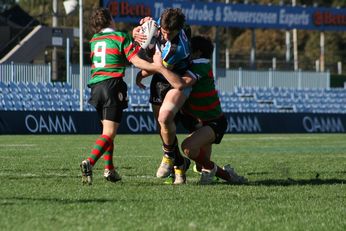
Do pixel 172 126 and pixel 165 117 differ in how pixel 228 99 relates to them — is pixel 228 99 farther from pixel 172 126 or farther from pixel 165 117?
pixel 165 117

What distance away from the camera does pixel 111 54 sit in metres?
9.24

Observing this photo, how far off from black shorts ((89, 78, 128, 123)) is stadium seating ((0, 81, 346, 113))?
22.0 metres

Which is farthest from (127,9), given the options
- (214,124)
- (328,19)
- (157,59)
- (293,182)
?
(157,59)

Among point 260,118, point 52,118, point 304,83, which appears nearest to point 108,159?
point 52,118

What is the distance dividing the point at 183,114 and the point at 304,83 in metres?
34.3

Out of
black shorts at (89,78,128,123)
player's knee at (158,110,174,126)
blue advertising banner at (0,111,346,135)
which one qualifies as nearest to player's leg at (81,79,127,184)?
black shorts at (89,78,128,123)

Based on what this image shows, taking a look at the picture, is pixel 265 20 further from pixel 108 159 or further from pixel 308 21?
pixel 108 159

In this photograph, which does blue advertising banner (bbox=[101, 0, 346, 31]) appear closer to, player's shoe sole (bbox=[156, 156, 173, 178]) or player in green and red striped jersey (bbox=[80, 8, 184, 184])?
player's shoe sole (bbox=[156, 156, 173, 178])

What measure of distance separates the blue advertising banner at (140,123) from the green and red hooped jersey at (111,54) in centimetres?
1722

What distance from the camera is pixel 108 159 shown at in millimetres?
9398

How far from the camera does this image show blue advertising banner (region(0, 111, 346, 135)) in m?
26.4

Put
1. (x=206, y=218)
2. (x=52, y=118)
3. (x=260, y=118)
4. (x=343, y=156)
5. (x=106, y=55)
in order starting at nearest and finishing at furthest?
(x=206, y=218) → (x=106, y=55) → (x=343, y=156) → (x=52, y=118) → (x=260, y=118)

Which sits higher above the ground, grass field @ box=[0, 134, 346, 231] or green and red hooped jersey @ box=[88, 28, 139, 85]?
green and red hooped jersey @ box=[88, 28, 139, 85]

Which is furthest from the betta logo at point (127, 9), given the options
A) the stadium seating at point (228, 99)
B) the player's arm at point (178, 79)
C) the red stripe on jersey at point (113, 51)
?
the player's arm at point (178, 79)
